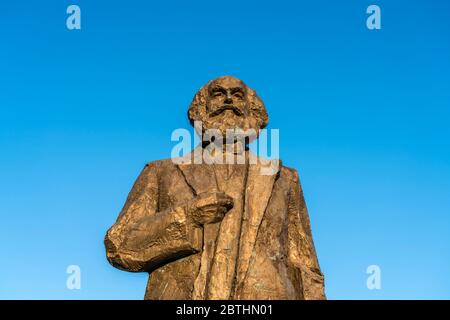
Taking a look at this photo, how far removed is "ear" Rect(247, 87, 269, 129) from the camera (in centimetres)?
1095

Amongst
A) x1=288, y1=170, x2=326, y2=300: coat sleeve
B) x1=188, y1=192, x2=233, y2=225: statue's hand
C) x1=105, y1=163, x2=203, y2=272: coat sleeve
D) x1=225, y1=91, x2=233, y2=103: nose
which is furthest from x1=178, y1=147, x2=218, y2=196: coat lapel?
x1=288, y1=170, x2=326, y2=300: coat sleeve

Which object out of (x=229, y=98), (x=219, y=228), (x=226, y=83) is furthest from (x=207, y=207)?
(x=226, y=83)

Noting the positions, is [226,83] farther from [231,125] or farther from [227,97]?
[231,125]

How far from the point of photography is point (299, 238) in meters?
10.6

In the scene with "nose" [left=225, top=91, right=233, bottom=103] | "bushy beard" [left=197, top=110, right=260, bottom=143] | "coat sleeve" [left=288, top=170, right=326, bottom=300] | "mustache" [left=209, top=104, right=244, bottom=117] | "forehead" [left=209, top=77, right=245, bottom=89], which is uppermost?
"forehead" [left=209, top=77, right=245, bottom=89]

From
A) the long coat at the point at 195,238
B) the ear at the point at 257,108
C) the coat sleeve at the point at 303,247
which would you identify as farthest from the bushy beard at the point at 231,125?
the coat sleeve at the point at 303,247

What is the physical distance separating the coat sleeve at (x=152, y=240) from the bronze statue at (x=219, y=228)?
10 millimetres

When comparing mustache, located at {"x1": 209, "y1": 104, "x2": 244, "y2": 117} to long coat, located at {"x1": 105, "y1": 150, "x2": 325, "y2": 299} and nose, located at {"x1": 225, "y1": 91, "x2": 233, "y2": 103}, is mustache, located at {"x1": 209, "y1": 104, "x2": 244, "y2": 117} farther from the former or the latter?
long coat, located at {"x1": 105, "y1": 150, "x2": 325, "y2": 299}

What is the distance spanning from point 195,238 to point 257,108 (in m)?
1.97

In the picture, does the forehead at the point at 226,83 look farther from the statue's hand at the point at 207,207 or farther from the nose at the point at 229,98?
the statue's hand at the point at 207,207

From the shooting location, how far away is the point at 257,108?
36.0ft

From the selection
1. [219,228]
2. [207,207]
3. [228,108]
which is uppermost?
[228,108]

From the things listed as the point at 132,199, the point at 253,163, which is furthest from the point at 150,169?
the point at 253,163

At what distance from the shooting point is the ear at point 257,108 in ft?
35.9
